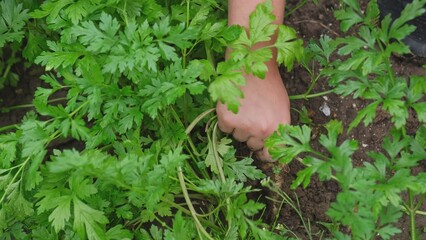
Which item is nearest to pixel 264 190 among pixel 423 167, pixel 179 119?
pixel 179 119

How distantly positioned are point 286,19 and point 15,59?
1.49 meters

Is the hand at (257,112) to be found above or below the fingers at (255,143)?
above

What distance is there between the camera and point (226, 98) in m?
1.98

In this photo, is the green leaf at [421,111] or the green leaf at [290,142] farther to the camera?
the green leaf at [290,142]

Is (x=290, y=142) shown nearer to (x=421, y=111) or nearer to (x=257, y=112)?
(x=257, y=112)

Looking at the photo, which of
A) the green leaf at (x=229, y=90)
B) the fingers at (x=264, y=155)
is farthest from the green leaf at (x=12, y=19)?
the fingers at (x=264, y=155)

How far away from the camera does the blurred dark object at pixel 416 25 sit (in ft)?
9.36

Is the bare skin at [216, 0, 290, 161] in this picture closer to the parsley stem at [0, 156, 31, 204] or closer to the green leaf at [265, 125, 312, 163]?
the green leaf at [265, 125, 312, 163]

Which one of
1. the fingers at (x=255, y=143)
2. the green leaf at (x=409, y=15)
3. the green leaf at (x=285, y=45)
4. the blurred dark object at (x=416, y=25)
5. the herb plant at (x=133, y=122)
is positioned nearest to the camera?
the green leaf at (x=409, y=15)

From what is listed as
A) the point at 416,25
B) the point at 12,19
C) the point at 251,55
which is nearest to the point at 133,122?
the point at 251,55

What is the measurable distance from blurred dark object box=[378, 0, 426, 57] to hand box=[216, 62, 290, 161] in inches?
35.3

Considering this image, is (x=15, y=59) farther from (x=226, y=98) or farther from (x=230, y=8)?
(x=226, y=98)

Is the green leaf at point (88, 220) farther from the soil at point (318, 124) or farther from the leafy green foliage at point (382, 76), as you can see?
the leafy green foliage at point (382, 76)

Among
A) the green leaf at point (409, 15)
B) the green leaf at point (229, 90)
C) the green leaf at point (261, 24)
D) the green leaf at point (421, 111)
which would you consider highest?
the green leaf at point (409, 15)
